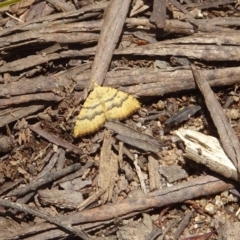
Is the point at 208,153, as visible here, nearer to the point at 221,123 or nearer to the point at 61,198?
the point at 221,123

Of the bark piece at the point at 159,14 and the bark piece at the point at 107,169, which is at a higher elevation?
the bark piece at the point at 159,14

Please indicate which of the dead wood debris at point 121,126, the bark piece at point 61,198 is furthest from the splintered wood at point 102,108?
the bark piece at point 61,198

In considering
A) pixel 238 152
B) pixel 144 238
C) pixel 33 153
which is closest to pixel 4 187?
pixel 33 153

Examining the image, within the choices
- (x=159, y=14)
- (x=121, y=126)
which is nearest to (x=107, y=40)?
(x=159, y=14)

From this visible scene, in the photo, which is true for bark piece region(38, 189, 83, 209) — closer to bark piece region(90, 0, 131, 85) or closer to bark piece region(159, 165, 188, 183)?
bark piece region(159, 165, 188, 183)

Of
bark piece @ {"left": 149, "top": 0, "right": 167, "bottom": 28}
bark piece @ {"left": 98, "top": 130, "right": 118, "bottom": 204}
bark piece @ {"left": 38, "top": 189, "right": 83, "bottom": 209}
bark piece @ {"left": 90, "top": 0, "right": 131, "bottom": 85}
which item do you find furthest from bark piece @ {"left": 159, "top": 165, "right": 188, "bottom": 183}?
bark piece @ {"left": 149, "top": 0, "right": 167, "bottom": 28}

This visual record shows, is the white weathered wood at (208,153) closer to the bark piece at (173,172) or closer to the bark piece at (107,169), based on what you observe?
the bark piece at (173,172)

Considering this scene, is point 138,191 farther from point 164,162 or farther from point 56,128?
point 56,128
